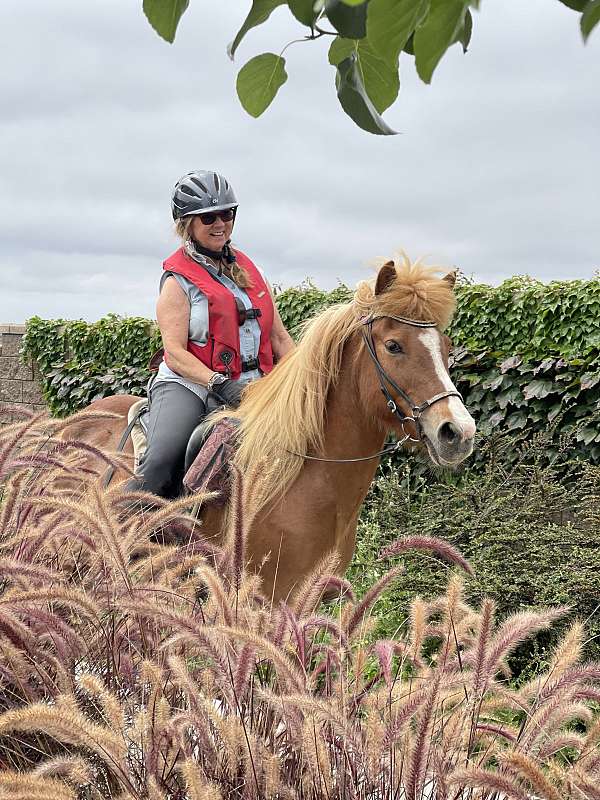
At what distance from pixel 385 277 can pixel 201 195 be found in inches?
57.9

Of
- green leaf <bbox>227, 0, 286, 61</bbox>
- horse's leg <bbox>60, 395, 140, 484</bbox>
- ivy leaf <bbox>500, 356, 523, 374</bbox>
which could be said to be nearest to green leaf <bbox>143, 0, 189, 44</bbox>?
green leaf <bbox>227, 0, 286, 61</bbox>

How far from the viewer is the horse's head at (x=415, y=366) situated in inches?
170

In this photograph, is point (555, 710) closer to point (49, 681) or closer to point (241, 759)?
point (241, 759)

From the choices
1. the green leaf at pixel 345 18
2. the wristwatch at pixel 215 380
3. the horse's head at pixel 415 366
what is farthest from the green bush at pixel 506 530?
the green leaf at pixel 345 18

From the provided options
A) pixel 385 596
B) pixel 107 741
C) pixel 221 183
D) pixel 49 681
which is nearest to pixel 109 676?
pixel 49 681

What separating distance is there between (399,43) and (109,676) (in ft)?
4.97

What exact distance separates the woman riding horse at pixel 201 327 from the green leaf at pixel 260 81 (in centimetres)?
333

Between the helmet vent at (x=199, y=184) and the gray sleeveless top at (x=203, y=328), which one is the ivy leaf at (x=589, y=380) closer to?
the gray sleeveless top at (x=203, y=328)

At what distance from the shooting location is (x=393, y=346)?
4.48m

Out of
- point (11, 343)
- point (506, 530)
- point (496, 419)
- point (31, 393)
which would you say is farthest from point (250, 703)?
point (11, 343)

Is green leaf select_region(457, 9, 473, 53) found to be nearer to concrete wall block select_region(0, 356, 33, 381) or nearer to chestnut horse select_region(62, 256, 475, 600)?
chestnut horse select_region(62, 256, 475, 600)

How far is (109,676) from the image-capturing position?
85.2 inches

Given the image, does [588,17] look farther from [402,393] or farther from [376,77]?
[402,393]

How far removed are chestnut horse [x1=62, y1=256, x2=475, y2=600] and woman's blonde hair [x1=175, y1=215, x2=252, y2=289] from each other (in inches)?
37.2
